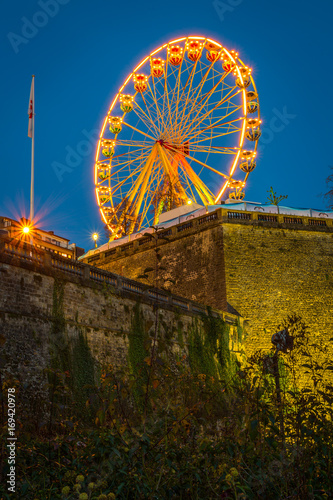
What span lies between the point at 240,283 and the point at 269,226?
10.8 feet

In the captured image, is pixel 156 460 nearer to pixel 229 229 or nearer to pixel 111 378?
pixel 111 378

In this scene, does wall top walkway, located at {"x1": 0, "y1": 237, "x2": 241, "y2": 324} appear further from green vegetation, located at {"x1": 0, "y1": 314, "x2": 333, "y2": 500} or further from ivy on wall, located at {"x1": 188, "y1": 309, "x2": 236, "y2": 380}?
green vegetation, located at {"x1": 0, "y1": 314, "x2": 333, "y2": 500}

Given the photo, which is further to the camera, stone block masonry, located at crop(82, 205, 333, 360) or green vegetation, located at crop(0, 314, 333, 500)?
stone block masonry, located at crop(82, 205, 333, 360)

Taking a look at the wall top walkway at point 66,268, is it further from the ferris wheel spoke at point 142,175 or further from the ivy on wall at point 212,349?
the ferris wheel spoke at point 142,175

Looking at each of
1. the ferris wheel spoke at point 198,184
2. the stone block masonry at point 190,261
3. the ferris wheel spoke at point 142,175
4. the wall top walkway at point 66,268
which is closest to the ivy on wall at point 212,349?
the wall top walkway at point 66,268

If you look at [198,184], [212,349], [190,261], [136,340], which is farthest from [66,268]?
[198,184]

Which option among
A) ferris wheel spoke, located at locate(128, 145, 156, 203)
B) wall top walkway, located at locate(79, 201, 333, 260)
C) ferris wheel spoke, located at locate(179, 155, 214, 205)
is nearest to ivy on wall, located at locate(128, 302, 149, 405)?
wall top walkway, located at locate(79, 201, 333, 260)

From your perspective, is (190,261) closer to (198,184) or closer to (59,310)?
(198,184)

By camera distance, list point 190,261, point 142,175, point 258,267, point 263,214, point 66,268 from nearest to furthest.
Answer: point 66,268
point 258,267
point 263,214
point 190,261
point 142,175

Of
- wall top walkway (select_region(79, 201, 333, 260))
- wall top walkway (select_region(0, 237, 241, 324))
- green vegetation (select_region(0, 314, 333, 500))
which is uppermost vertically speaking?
wall top walkway (select_region(79, 201, 333, 260))

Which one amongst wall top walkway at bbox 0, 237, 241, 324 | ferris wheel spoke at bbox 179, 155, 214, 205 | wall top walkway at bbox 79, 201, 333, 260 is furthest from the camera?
ferris wheel spoke at bbox 179, 155, 214, 205

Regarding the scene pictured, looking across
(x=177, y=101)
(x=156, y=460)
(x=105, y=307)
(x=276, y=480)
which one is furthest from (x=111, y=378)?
(x=177, y=101)

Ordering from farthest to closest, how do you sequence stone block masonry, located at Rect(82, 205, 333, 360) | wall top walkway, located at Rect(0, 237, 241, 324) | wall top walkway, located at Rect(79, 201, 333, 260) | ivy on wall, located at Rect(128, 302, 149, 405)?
wall top walkway, located at Rect(79, 201, 333, 260)
stone block masonry, located at Rect(82, 205, 333, 360)
ivy on wall, located at Rect(128, 302, 149, 405)
wall top walkway, located at Rect(0, 237, 241, 324)

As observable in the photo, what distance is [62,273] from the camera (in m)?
16.1
